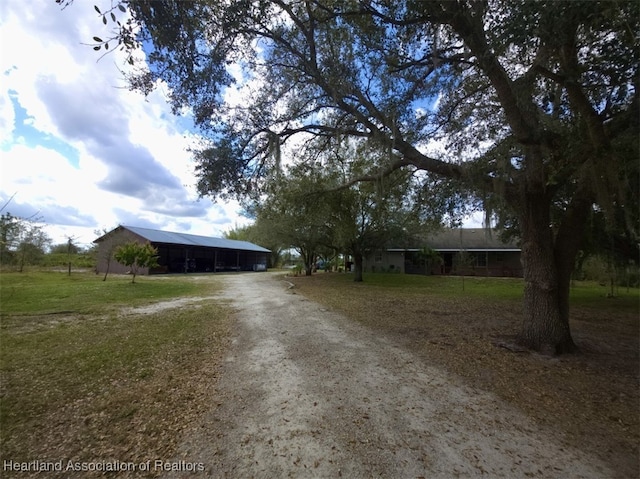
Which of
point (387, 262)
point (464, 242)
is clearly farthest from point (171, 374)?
point (464, 242)

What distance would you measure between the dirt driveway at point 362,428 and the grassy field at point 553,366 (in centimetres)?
29

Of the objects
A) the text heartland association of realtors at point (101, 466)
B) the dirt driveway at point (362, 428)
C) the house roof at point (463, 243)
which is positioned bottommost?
the text heartland association of realtors at point (101, 466)

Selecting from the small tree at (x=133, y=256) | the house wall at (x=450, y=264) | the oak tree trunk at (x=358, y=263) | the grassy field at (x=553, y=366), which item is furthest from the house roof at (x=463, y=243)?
the small tree at (x=133, y=256)

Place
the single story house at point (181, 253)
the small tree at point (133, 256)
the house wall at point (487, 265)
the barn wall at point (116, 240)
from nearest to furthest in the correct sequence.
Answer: the small tree at point (133, 256) < the barn wall at point (116, 240) < the single story house at point (181, 253) < the house wall at point (487, 265)

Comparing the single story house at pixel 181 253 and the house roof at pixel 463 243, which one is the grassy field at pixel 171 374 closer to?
the single story house at pixel 181 253

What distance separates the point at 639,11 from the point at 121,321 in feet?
30.9

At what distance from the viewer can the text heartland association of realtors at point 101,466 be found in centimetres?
237

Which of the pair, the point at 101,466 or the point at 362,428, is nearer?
the point at 101,466

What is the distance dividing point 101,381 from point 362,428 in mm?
3211

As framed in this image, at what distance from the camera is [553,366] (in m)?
4.73

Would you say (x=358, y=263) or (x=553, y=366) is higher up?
(x=358, y=263)

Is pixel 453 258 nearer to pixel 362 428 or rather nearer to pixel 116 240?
pixel 362 428

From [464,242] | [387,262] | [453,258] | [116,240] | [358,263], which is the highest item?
[464,242]

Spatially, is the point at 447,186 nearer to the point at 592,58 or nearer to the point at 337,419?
the point at 592,58
